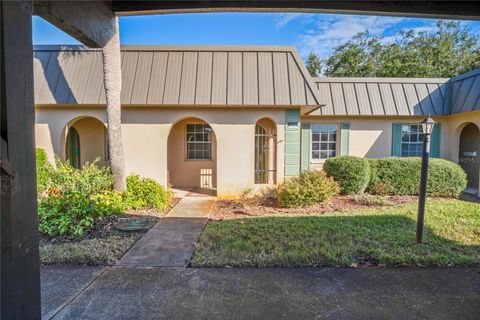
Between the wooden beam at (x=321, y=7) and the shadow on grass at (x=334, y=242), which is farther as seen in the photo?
the shadow on grass at (x=334, y=242)

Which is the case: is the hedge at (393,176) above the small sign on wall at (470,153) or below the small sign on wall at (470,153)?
below

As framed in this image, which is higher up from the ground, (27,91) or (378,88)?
(378,88)

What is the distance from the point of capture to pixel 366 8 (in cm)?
253

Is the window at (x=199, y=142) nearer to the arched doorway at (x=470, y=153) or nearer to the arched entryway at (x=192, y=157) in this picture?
the arched entryway at (x=192, y=157)

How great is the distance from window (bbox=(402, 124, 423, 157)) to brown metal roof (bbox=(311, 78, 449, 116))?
77cm

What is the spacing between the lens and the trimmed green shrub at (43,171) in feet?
24.2

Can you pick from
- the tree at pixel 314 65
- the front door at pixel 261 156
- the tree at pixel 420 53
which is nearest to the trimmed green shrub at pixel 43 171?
the front door at pixel 261 156

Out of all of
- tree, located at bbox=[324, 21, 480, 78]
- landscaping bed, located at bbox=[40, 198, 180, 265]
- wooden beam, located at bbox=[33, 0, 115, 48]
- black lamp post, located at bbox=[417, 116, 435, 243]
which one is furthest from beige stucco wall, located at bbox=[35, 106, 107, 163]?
tree, located at bbox=[324, 21, 480, 78]

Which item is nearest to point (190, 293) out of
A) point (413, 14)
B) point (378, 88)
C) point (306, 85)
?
point (413, 14)

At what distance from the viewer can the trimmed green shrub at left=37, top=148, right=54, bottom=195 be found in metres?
7.38

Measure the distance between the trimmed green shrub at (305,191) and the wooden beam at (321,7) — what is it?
5117 millimetres

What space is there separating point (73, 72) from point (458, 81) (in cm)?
1331

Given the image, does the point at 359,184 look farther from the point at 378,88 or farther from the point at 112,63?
the point at 112,63

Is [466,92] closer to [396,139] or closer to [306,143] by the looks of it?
[396,139]
